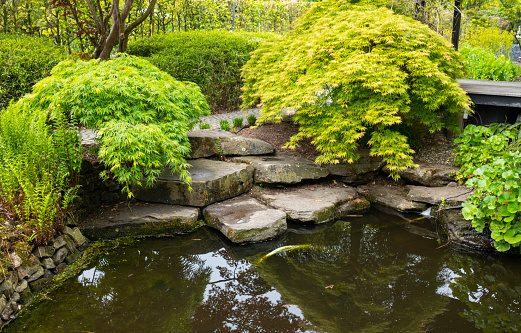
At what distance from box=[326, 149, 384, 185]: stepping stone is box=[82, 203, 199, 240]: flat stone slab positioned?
217 centimetres

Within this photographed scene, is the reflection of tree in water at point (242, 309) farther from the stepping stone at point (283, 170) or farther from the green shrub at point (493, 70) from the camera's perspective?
the green shrub at point (493, 70)

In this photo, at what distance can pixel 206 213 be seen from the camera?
14.1 ft

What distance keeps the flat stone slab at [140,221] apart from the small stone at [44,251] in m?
0.57

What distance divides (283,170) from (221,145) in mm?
1009

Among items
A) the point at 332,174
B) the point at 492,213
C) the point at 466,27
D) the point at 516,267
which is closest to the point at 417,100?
the point at 332,174

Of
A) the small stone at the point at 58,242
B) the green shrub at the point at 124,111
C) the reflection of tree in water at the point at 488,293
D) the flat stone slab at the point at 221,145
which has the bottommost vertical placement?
the reflection of tree in water at the point at 488,293

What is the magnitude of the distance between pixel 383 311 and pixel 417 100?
10.7ft

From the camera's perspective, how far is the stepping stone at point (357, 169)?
534 cm

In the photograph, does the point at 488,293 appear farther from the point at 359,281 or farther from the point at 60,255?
the point at 60,255

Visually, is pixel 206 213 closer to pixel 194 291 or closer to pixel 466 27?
pixel 194 291

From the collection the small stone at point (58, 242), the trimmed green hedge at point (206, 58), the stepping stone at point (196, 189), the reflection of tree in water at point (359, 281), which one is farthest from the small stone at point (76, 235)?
the trimmed green hedge at point (206, 58)

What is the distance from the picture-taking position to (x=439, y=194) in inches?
186

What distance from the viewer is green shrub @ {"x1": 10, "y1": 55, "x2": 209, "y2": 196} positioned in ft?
11.7

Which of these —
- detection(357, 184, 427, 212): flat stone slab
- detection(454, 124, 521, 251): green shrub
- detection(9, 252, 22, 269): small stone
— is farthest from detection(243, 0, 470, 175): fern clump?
detection(9, 252, 22, 269): small stone
